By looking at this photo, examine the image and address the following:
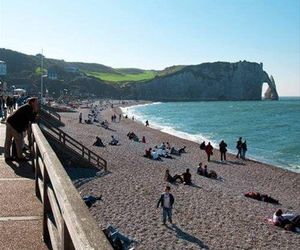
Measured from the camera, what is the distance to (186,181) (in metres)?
23.4

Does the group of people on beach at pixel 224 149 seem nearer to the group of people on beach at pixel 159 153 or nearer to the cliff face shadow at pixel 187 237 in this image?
the group of people on beach at pixel 159 153

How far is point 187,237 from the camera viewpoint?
14.4 m

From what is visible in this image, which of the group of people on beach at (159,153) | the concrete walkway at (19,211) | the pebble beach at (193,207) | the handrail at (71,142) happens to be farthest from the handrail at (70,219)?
the group of people on beach at (159,153)

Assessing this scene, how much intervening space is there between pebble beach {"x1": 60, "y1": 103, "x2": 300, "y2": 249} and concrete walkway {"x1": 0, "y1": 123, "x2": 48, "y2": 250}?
24.5 ft

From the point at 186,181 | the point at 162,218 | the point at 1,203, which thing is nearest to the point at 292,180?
the point at 186,181

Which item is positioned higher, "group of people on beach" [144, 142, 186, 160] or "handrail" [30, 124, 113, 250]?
"handrail" [30, 124, 113, 250]

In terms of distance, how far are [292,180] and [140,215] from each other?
1641cm

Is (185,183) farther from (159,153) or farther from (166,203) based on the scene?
(159,153)

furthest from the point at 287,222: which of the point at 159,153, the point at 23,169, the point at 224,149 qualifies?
the point at 224,149

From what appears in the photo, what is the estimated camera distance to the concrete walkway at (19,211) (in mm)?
3973

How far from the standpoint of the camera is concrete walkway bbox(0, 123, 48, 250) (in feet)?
13.0

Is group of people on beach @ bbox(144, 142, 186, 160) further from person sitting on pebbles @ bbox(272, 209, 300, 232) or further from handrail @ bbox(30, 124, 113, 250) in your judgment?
handrail @ bbox(30, 124, 113, 250)

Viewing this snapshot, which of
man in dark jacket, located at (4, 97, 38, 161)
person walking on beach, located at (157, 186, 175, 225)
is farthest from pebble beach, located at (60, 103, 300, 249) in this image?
man in dark jacket, located at (4, 97, 38, 161)

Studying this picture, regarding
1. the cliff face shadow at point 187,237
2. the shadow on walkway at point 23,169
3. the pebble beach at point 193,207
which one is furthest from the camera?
the pebble beach at point 193,207
